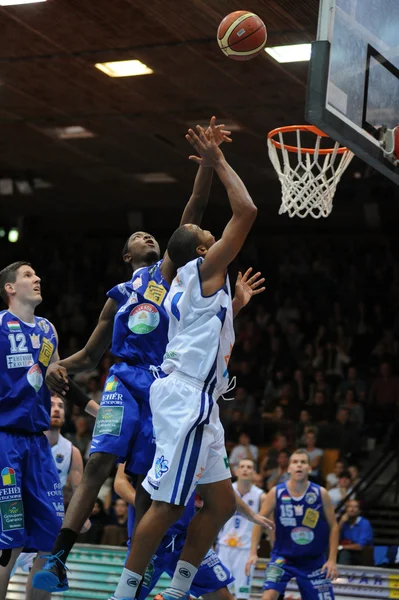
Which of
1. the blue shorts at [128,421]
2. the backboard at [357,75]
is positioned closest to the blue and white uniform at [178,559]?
the blue shorts at [128,421]

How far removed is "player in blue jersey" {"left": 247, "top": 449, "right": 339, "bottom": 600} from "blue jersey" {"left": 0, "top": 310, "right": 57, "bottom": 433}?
408 centimetres

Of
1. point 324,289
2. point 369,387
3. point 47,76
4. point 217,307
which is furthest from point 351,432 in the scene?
point 217,307

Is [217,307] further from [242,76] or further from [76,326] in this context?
[76,326]

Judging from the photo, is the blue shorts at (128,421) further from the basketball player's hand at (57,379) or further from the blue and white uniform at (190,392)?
the blue and white uniform at (190,392)

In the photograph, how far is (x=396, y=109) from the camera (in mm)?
7215

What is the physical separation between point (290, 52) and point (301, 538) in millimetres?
5886

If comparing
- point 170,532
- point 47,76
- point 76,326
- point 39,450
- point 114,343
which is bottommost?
point 170,532

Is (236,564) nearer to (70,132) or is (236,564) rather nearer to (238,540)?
(238,540)

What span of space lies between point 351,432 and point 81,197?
8.34 m

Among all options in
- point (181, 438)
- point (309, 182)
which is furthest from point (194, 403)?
point (309, 182)

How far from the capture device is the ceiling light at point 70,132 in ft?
52.4

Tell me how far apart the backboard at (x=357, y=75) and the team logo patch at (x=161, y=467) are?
2.30 m

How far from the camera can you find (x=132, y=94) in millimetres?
14094

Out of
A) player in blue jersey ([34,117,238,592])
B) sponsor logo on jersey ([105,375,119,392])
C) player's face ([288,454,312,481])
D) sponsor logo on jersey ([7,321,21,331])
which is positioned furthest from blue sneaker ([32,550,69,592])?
player's face ([288,454,312,481])
